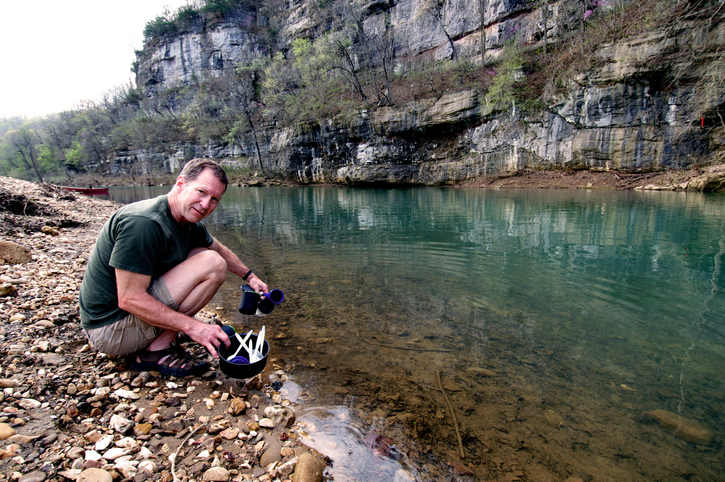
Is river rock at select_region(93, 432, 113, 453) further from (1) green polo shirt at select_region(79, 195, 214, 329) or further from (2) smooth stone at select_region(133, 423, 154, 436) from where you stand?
(1) green polo shirt at select_region(79, 195, 214, 329)

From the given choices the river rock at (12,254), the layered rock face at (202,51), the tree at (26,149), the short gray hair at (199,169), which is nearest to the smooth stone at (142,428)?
the short gray hair at (199,169)

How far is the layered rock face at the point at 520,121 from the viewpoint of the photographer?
16266 millimetres

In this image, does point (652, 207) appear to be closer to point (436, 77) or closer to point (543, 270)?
point (543, 270)

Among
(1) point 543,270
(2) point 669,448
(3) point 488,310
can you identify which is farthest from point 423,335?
(1) point 543,270

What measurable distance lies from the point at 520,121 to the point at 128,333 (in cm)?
2433

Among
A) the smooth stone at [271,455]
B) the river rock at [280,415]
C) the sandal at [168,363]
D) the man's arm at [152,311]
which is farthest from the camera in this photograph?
the sandal at [168,363]

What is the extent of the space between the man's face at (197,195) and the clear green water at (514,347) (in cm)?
158

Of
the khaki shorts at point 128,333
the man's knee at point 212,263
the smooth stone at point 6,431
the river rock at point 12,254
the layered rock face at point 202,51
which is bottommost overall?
the smooth stone at point 6,431

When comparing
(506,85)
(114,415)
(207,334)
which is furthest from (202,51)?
(114,415)

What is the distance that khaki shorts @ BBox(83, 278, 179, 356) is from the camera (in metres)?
2.25

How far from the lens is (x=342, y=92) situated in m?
33.2

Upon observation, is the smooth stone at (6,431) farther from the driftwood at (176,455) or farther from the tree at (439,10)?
the tree at (439,10)

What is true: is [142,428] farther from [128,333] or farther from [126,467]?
[128,333]

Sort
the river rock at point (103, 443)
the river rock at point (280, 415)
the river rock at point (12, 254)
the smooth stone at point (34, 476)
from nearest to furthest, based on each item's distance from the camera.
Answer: the smooth stone at point (34, 476)
the river rock at point (103, 443)
the river rock at point (280, 415)
the river rock at point (12, 254)
